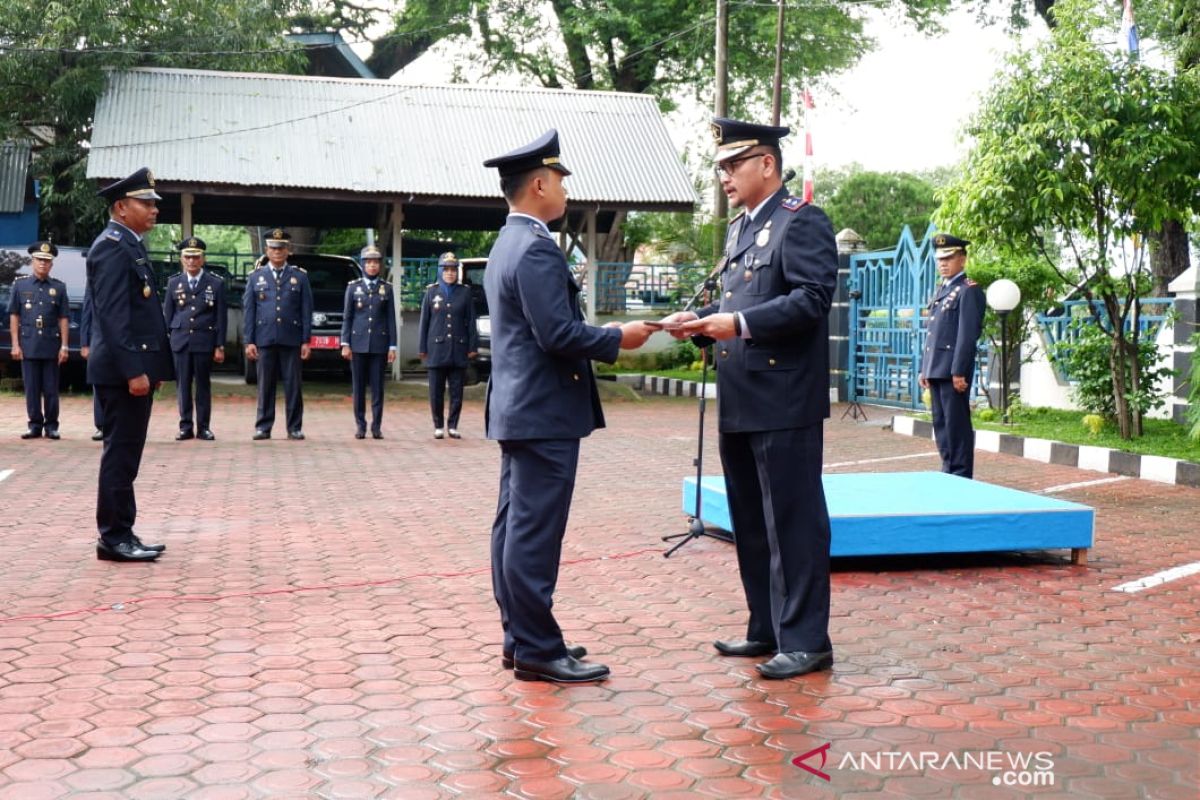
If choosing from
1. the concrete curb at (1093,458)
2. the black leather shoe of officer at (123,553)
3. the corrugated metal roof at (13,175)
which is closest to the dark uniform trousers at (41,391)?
the black leather shoe of officer at (123,553)

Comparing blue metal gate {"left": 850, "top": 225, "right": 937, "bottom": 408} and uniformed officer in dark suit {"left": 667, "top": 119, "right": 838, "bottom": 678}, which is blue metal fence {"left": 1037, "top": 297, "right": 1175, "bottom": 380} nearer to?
blue metal gate {"left": 850, "top": 225, "right": 937, "bottom": 408}

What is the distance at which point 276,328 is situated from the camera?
12695 millimetres

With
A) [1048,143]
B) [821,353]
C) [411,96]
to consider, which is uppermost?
[411,96]

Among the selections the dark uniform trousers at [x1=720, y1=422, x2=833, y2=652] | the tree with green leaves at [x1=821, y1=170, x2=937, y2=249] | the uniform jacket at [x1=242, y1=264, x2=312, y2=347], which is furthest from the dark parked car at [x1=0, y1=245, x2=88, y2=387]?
the tree with green leaves at [x1=821, y1=170, x2=937, y2=249]

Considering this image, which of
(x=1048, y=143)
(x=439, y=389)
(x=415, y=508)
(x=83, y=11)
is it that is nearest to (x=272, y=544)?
(x=415, y=508)

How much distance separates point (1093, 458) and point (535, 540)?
7.84 meters

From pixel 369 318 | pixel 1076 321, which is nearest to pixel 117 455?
pixel 369 318

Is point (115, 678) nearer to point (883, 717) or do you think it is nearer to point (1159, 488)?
point (883, 717)

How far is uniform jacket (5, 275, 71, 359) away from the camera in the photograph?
12.6 m

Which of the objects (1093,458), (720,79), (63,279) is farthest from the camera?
(720,79)

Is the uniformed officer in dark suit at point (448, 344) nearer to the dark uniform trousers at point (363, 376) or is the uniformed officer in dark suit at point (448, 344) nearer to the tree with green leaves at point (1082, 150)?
the dark uniform trousers at point (363, 376)

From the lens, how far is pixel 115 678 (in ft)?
14.5

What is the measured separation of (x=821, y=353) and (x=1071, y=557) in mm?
2891

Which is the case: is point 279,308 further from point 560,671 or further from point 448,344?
point 560,671
